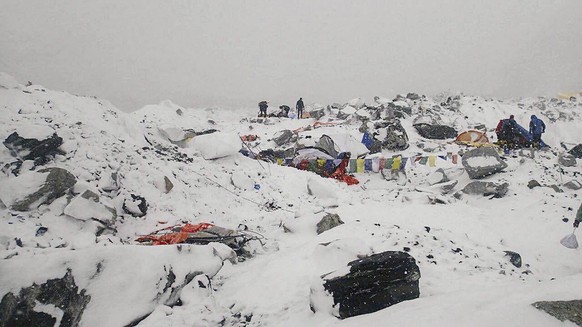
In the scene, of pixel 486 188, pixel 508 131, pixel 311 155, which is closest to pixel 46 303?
pixel 311 155

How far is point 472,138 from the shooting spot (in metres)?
17.4

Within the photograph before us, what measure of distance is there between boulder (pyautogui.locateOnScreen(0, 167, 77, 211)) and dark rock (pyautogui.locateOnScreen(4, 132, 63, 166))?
0.90 m

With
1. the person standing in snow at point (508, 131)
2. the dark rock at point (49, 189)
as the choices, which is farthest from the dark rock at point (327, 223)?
the person standing in snow at point (508, 131)

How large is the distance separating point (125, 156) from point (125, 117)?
3.34m

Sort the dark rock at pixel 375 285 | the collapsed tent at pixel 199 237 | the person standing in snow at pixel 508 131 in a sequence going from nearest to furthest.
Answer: the dark rock at pixel 375 285 → the collapsed tent at pixel 199 237 → the person standing in snow at pixel 508 131

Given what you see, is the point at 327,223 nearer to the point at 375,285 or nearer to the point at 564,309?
the point at 375,285

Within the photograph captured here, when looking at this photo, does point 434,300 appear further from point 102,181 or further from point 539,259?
point 102,181

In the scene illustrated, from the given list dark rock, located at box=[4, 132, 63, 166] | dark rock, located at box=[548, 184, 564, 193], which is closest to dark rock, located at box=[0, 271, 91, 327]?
dark rock, located at box=[4, 132, 63, 166]

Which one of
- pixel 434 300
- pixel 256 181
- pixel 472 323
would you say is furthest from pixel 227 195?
pixel 472 323

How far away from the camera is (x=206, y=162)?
487 inches

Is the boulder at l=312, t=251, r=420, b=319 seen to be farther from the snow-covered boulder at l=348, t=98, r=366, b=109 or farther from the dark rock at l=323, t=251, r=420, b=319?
the snow-covered boulder at l=348, t=98, r=366, b=109

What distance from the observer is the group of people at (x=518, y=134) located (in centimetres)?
1466

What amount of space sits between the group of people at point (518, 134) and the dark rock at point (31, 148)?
56.5 feet

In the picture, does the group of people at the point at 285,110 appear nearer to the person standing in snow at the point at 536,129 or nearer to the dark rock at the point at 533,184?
the person standing in snow at the point at 536,129
